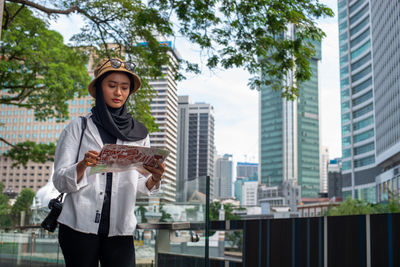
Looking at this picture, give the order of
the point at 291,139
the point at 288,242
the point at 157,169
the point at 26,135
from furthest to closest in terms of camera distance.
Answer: the point at 291,139 < the point at 26,135 < the point at 288,242 < the point at 157,169

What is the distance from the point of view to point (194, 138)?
184m

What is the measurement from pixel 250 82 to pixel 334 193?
145742 mm

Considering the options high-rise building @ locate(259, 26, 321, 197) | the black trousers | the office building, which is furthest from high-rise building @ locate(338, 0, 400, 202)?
high-rise building @ locate(259, 26, 321, 197)

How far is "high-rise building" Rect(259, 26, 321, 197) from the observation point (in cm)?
17075

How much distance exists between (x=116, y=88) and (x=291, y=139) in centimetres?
17168

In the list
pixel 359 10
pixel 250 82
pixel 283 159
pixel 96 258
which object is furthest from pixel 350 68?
pixel 96 258

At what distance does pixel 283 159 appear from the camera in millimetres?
170500

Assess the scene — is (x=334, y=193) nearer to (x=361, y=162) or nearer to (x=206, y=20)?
(x=361, y=162)

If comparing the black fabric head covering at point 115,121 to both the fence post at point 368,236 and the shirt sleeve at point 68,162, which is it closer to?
the shirt sleeve at point 68,162

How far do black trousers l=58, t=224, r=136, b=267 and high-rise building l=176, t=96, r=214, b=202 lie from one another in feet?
539

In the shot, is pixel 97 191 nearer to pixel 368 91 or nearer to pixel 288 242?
pixel 288 242

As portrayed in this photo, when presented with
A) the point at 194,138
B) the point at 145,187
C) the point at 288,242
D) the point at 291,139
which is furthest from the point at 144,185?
the point at 194,138

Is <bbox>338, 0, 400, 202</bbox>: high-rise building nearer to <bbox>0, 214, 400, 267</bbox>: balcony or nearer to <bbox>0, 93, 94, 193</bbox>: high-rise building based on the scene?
<bbox>0, 214, 400, 267</bbox>: balcony

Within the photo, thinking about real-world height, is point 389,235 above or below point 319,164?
below
